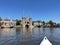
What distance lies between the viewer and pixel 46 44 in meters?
10.8

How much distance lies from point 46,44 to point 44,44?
7.0 inches

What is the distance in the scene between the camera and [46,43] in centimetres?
1087

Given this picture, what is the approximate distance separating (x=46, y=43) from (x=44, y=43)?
7.3 inches

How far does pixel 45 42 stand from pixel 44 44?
28cm

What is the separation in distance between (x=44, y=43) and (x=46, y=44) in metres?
0.24

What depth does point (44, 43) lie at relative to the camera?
35.9ft

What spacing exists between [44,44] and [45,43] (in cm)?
14

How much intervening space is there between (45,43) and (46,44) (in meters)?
0.15

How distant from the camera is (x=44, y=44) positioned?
10.8 meters

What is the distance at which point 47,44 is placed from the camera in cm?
1076

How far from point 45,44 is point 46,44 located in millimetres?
89

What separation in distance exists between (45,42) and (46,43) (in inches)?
7.2
